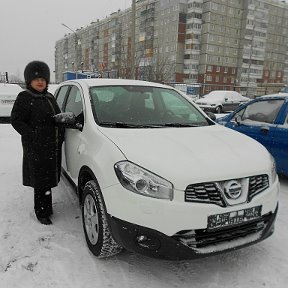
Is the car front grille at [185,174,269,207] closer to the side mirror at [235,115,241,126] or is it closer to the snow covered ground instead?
the snow covered ground

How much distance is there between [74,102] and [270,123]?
3099 mm

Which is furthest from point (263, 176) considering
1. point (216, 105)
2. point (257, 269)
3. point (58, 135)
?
point (216, 105)

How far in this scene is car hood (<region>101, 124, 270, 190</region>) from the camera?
2463 mm

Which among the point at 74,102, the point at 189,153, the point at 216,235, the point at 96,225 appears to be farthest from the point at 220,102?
the point at 216,235

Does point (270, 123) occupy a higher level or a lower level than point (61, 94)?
lower

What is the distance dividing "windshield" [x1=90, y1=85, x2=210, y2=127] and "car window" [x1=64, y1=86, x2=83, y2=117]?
0.21 metres

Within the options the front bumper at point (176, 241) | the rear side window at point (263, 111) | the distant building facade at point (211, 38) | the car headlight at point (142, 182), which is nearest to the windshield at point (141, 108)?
the car headlight at point (142, 182)

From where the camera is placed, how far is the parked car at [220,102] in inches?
749

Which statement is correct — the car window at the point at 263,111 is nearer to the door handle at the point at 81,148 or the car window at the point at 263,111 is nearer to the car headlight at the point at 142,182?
the door handle at the point at 81,148

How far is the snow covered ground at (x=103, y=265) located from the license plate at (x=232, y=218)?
548 mm

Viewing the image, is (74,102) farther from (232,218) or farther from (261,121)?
(261,121)

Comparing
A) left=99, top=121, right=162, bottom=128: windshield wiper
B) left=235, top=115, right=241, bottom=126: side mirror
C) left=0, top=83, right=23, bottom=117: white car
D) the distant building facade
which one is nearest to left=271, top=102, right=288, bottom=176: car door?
left=235, top=115, right=241, bottom=126: side mirror

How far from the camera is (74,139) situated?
3.63 metres

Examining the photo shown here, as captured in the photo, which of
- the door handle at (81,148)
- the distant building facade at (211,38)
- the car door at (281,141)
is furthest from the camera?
the distant building facade at (211,38)
